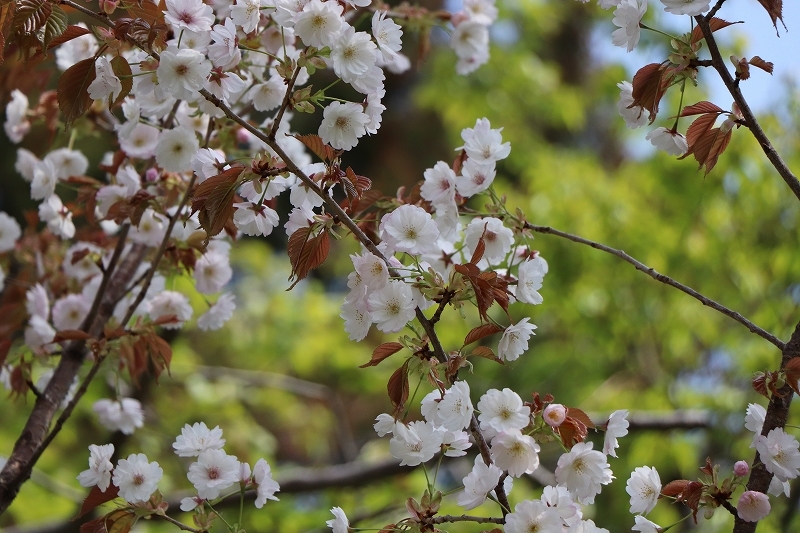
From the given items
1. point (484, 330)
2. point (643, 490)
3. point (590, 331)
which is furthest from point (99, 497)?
point (590, 331)

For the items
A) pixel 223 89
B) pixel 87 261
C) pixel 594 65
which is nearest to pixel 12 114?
pixel 87 261

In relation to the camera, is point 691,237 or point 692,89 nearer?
point 691,237

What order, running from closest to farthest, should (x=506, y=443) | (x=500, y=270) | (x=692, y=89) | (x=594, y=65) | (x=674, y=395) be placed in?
1. (x=506, y=443)
2. (x=500, y=270)
3. (x=674, y=395)
4. (x=692, y=89)
5. (x=594, y=65)

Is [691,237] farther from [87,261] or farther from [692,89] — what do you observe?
[87,261]

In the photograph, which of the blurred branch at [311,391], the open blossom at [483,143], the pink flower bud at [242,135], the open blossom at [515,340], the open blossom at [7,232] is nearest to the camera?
the open blossom at [515,340]

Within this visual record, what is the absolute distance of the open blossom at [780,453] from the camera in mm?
774

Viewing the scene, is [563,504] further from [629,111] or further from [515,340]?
[629,111]

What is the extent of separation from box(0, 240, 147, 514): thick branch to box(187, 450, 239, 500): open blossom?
0.88ft

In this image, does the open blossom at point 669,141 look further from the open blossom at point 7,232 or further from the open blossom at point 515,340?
the open blossom at point 7,232

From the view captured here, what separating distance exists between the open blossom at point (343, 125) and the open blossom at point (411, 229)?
9cm

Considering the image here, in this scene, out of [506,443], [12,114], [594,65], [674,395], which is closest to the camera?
[506,443]

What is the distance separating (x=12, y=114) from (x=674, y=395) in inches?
87.9

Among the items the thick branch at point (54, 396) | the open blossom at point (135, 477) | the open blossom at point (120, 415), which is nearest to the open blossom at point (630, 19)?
the open blossom at point (135, 477)

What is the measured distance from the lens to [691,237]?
2.69 meters
